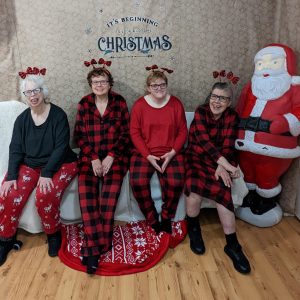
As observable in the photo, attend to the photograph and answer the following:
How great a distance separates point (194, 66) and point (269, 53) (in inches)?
23.4

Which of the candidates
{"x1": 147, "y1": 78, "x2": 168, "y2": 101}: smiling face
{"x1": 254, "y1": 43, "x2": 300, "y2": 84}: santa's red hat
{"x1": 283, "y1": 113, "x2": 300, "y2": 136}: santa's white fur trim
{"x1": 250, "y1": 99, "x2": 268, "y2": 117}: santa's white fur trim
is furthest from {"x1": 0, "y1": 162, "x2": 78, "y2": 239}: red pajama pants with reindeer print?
{"x1": 254, "y1": 43, "x2": 300, "y2": 84}: santa's red hat

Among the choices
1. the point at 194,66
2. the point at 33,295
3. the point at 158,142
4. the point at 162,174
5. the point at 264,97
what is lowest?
the point at 33,295

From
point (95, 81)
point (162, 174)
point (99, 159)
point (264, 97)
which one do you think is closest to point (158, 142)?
point (162, 174)

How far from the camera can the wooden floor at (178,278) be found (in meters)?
1.68

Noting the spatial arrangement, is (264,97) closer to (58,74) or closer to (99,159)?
(99,159)

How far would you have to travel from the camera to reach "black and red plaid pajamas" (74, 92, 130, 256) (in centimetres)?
193

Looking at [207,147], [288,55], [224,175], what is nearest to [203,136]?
[207,147]

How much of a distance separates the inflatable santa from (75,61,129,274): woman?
2.78ft

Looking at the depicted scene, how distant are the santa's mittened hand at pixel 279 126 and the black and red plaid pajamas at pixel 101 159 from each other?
100 cm

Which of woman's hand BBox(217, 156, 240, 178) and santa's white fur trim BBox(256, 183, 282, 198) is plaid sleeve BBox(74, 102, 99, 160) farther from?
santa's white fur trim BBox(256, 183, 282, 198)

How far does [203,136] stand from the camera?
2131 millimetres

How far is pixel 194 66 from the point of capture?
251 centimetres

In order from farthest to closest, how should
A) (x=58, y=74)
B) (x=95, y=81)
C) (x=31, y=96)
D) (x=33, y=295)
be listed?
(x=58, y=74) → (x=95, y=81) → (x=31, y=96) → (x=33, y=295)

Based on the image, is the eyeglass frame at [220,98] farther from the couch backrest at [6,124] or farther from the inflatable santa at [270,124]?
the couch backrest at [6,124]
